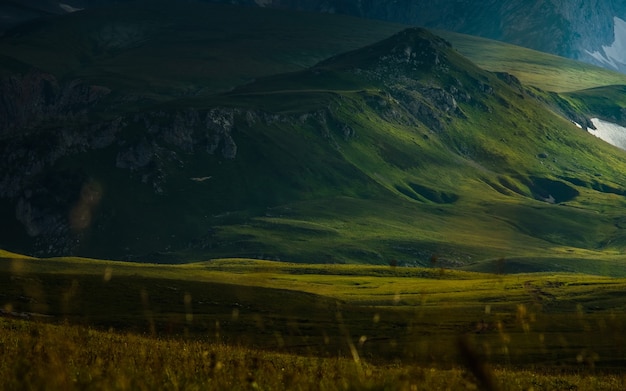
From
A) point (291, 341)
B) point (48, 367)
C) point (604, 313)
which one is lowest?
point (604, 313)

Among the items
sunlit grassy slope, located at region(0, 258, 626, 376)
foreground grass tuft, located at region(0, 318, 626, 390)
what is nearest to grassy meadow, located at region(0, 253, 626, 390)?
foreground grass tuft, located at region(0, 318, 626, 390)

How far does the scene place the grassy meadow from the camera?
20.4 meters

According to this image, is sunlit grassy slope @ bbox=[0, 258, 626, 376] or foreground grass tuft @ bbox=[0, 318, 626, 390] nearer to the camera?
foreground grass tuft @ bbox=[0, 318, 626, 390]

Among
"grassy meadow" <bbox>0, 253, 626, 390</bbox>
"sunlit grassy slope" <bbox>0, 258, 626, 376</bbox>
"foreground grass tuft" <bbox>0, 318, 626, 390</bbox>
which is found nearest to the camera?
"foreground grass tuft" <bbox>0, 318, 626, 390</bbox>

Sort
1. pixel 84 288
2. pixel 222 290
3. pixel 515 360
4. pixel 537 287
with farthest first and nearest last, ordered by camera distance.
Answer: pixel 537 287 < pixel 222 290 < pixel 84 288 < pixel 515 360

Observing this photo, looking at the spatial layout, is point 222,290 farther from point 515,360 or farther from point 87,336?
point 87,336

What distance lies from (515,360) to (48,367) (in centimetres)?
6097

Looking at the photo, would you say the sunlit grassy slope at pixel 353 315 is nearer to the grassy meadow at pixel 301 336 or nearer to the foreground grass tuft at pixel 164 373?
the grassy meadow at pixel 301 336

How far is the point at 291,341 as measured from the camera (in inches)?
3393

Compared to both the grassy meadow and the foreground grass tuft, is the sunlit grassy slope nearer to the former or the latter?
the grassy meadow

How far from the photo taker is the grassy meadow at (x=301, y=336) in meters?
20.4

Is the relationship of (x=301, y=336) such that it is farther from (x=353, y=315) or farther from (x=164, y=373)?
→ (x=353, y=315)

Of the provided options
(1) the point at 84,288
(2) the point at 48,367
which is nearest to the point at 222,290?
(1) the point at 84,288

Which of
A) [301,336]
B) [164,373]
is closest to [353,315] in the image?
[301,336]
